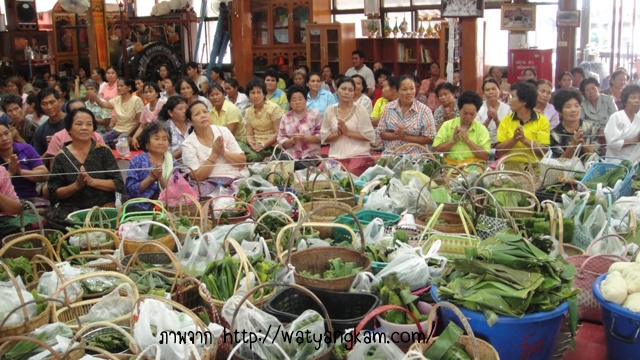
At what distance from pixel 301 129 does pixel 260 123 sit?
0.57 meters

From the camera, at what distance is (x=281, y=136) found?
6160 millimetres

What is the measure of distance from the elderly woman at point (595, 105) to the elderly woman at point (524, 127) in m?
1.45

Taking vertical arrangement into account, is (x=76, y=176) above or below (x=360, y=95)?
below

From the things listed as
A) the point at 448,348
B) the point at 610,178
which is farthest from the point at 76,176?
the point at 610,178

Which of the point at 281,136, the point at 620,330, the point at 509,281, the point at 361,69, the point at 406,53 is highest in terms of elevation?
the point at 406,53

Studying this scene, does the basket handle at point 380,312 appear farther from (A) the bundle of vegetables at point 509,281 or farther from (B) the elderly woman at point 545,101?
(B) the elderly woman at point 545,101

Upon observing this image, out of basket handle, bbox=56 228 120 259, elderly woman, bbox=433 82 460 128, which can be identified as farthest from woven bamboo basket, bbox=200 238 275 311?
elderly woman, bbox=433 82 460 128

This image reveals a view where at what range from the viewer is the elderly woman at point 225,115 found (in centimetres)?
675

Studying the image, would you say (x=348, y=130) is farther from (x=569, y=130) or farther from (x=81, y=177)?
(x=81, y=177)

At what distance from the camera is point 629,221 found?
3.30 meters

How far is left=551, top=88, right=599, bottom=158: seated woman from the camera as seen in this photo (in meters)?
4.87

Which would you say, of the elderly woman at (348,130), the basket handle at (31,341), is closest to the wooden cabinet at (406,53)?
the elderly woman at (348,130)

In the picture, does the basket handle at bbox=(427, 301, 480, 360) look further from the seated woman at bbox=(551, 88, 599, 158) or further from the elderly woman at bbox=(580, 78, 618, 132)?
the elderly woman at bbox=(580, 78, 618, 132)

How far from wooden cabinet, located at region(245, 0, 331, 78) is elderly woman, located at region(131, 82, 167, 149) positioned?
11.7ft
